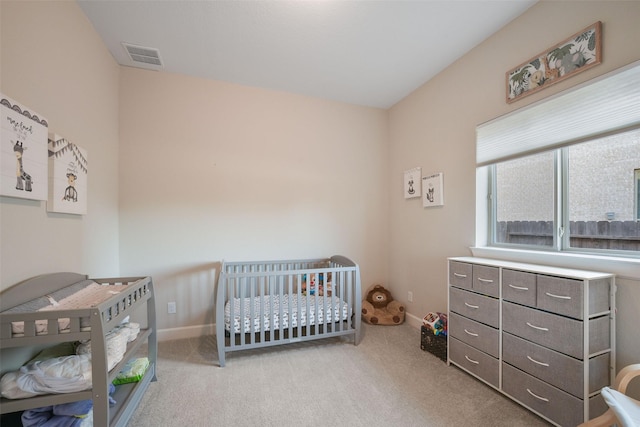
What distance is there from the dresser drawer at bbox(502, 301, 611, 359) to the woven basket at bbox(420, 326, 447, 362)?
2.19ft

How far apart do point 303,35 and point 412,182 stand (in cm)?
183

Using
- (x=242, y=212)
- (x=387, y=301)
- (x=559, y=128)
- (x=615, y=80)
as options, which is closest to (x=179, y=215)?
(x=242, y=212)

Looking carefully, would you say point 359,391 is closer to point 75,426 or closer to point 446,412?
point 446,412

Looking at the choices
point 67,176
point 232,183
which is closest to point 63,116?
point 67,176

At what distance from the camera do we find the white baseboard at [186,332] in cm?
246

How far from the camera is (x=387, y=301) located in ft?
10.1

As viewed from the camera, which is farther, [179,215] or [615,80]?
[179,215]

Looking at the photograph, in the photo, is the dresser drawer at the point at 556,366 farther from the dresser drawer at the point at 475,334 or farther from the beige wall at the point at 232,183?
the beige wall at the point at 232,183

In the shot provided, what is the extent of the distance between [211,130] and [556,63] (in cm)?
286

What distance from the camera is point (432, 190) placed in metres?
2.58

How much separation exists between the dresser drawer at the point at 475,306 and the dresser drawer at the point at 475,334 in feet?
0.14

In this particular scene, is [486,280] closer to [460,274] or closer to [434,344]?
[460,274]

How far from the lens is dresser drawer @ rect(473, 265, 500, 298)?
170 cm

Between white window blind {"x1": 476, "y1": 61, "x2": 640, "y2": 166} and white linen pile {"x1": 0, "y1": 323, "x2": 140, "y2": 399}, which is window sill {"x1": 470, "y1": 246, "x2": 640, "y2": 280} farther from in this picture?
white linen pile {"x1": 0, "y1": 323, "x2": 140, "y2": 399}
